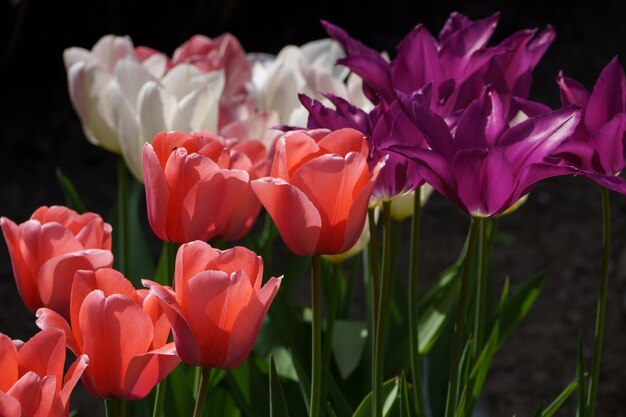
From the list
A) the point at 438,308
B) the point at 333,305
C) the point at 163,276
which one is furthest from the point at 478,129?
the point at 163,276

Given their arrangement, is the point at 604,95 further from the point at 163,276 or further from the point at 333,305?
the point at 163,276

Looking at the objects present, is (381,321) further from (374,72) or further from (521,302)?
(521,302)

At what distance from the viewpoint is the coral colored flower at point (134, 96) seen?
1234 millimetres

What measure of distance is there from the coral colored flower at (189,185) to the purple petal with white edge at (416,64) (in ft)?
0.62

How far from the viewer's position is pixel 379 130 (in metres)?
0.88

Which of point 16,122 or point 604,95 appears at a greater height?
point 604,95

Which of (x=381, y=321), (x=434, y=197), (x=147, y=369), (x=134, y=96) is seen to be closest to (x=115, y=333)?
(x=147, y=369)

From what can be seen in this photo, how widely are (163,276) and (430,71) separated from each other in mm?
547

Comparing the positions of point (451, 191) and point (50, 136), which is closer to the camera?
point (451, 191)

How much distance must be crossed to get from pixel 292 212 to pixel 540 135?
0.20 m

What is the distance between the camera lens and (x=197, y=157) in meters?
0.83

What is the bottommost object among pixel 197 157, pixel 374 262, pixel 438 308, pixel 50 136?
pixel 50 136

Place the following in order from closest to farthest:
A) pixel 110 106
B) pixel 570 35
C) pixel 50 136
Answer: pixel 110 106 < pixel 50 136 < pixel 570 35

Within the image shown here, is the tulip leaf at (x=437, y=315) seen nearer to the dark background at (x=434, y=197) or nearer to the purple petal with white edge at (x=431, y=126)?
the purple petal with white edge at (x=431, y=126)
